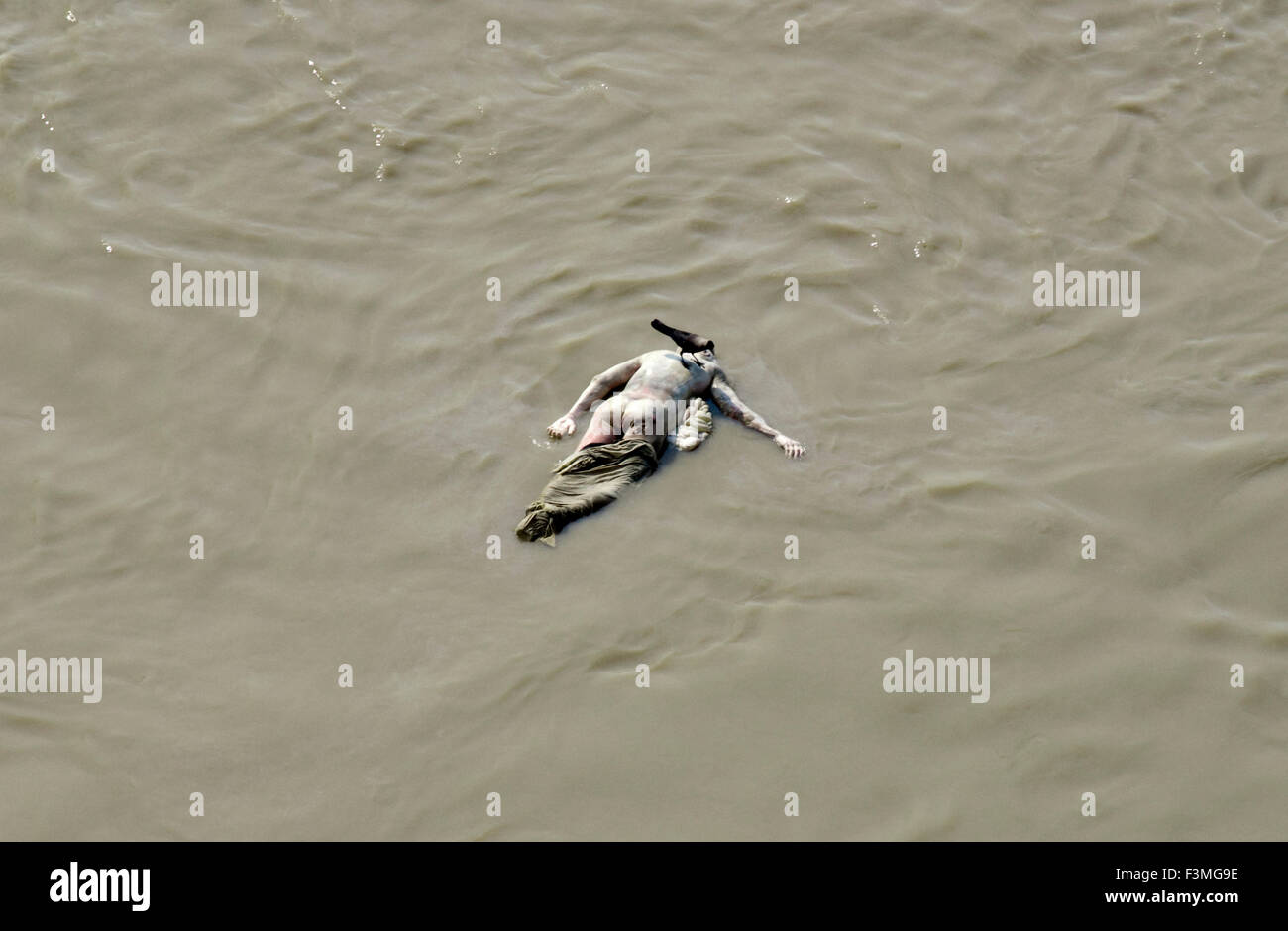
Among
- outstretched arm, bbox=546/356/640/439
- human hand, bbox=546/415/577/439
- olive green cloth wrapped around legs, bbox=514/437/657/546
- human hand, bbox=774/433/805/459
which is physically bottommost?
olive green cloth wrapped around legs, bbox=514/437/657/546

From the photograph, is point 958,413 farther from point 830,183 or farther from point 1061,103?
point 1061,103

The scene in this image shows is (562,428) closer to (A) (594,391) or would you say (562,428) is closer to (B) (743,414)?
(A) (594,391)

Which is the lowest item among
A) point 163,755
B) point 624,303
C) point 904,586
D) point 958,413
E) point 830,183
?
point 163,755

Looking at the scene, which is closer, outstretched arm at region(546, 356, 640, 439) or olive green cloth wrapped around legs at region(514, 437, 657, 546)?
olive green cloth wrapped around legs at region(514, 437, 657, 546)

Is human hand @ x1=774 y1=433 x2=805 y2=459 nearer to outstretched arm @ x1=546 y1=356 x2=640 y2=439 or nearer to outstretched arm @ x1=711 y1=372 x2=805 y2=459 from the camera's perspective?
outstretched arm @ x1=711 y1=372 x2=805 y2=459

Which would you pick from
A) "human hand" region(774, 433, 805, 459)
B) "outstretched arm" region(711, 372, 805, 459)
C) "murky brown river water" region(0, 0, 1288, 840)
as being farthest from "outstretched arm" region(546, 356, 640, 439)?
"human hand" region(774, 433, 805, 459)

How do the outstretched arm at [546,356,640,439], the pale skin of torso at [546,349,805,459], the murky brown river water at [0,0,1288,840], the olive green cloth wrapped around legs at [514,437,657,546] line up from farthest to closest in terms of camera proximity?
the outstretched arm at [546,356,640,439] < the pale skin of torso at [546,349,805,459] < the olive green cloth wrapped around legs at [514,437,657,546] < the murky brown river water at [0,0,1288,840]
